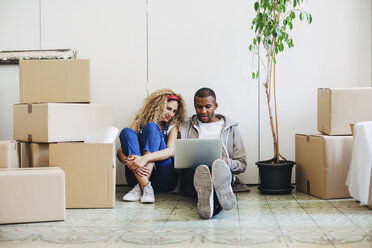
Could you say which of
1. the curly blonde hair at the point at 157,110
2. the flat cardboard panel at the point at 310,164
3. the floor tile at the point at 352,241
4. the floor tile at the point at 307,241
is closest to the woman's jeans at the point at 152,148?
the curly blonde hair at the point at 157,110

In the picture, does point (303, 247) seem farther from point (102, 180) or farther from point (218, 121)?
point (218, 121)

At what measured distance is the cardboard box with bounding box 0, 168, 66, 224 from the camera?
2.28 metres

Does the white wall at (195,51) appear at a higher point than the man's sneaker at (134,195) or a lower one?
higher

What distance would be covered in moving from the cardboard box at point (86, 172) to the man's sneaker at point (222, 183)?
727mm

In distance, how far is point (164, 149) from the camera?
122 inches

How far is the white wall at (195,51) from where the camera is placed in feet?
11.3

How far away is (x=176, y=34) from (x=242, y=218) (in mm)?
1737

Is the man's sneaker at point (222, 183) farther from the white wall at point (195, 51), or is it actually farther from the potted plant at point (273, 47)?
the white wall at point (195, 51)

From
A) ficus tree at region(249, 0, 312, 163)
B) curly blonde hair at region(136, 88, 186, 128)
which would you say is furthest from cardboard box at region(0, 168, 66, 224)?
ficus tree at region(249, 0, 312, 163)

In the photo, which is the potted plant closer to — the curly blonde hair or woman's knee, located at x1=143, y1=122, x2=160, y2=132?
the curly blonde hair

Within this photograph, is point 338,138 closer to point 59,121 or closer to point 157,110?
point 157,110

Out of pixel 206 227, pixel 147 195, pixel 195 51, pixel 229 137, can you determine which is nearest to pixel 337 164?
pixel 229 137

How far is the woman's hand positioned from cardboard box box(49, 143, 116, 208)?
0.94ft

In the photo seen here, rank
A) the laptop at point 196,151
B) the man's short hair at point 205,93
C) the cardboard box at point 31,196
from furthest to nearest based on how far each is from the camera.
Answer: the man's short hair at point 205,93
the laptop at point 196,151
the cardboard box at point 31,196
